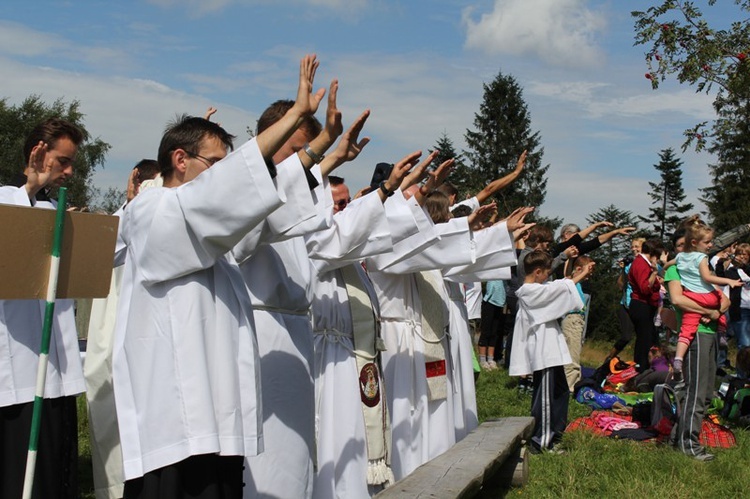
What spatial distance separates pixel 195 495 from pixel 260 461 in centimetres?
80

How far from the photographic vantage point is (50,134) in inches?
173

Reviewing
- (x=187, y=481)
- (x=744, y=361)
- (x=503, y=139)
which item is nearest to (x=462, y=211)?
(x=744, y=361)

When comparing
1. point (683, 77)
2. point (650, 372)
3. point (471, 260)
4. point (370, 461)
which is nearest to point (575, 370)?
point (650, 372)

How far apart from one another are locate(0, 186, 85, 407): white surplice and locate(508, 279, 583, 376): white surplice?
14.4 feet

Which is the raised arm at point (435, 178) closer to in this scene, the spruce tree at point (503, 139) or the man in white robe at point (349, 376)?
the man in white robe at point (349, 376)

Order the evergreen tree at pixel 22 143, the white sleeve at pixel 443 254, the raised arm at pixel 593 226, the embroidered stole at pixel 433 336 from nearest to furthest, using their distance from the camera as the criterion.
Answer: the white sleeve at pixel 443 254, the embroidered stole at pixel 433 336, the raised arm at pixel 593 226, the evergreen tree at pixel 22 143

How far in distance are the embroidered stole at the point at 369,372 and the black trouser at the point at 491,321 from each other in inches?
315

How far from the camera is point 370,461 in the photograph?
5055 mm

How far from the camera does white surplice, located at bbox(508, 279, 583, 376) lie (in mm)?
7719

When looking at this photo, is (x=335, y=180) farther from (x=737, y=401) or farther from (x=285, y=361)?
(x=737, y=401)

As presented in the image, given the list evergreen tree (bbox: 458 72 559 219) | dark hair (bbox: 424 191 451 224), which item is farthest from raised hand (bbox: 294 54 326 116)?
evergreen tree (bbox: 458 72 559 219)

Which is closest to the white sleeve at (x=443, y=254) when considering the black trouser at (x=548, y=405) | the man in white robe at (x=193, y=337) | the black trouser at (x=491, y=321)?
the black trouser at (x=548, y=405)

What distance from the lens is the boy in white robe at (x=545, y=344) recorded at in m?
7.74

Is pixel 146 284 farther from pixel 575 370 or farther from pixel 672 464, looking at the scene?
pixel 575 370
